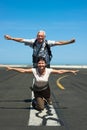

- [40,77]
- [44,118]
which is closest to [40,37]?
[40,77]

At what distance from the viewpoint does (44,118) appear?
8.03m

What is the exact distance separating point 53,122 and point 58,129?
685 mm

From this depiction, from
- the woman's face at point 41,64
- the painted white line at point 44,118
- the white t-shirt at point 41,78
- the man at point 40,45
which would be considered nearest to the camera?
the painted white line at point 44,118

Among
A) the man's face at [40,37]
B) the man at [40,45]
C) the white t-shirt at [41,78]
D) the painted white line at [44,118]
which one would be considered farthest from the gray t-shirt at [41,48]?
the painted white line at [44,118]

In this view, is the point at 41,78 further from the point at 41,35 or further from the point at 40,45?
the point at 41,35

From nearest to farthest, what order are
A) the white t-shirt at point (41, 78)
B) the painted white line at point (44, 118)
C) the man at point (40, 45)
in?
1. the painted white line at point (44, 118)
2. the white t-shirt at point (41, 78)
3. the man at point (40, 45)

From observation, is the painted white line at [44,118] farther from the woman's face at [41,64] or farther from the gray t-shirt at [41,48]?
the gray t-shirt at [41,48]

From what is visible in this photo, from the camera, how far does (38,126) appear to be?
7.16 metres

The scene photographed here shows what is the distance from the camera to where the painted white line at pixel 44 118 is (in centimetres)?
746

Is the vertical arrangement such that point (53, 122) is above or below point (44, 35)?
below

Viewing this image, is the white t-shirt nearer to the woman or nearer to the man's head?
the woman

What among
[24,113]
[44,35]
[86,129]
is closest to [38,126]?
[86,129]

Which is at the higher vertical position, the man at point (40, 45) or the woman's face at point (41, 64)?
the man at point (40, 45)

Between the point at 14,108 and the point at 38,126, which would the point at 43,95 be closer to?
the point at 14,108
